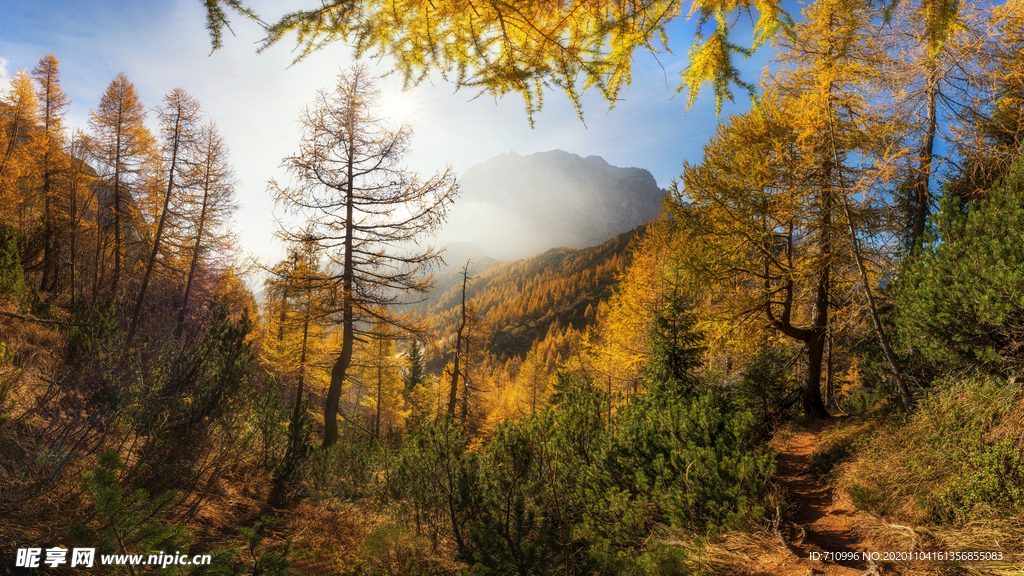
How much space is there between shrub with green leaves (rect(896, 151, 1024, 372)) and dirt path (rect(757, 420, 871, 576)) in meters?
2.34

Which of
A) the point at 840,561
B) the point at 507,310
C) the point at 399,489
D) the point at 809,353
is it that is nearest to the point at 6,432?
the point at 399,489

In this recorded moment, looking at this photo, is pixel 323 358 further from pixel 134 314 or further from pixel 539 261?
pixel 539 261

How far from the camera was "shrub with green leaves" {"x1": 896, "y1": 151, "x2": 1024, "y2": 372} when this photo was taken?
3844 mm

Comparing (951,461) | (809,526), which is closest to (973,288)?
(951,461)

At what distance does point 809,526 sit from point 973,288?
11.0 feet

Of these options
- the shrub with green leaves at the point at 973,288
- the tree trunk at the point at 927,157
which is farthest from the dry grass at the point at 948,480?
the tree trunk at the point at 927,157

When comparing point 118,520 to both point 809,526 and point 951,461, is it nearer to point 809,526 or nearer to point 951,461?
point 809,526

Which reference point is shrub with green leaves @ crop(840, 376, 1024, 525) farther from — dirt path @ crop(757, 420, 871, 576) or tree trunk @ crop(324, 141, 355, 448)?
tree trunk @ crop(324, 141, 355, 448)

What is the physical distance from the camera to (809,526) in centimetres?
387

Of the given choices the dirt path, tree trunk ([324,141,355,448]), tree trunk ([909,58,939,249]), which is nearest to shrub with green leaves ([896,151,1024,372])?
tree trunk ([909,58,939,249])

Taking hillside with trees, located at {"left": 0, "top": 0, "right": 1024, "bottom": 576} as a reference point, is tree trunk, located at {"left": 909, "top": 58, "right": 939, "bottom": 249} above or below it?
above

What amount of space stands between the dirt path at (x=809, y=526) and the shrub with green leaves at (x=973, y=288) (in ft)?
7.67

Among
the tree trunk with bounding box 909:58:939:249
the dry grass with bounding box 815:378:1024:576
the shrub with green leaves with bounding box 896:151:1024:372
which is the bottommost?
the dry grass with bounding box 815:378:1024:576

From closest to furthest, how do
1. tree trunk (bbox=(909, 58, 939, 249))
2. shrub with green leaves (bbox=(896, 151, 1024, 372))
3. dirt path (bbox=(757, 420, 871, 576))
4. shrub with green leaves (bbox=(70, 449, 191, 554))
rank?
shrub with green leaves (bbox=(70, 449, 191, 554)) → dirt path (bbox=(757, 420, 871, 576)) → shrub with green leaves (bbox=(896, 151, 1024, 372)) → tree trunk (bbox=(909, 58, 939, 249))
